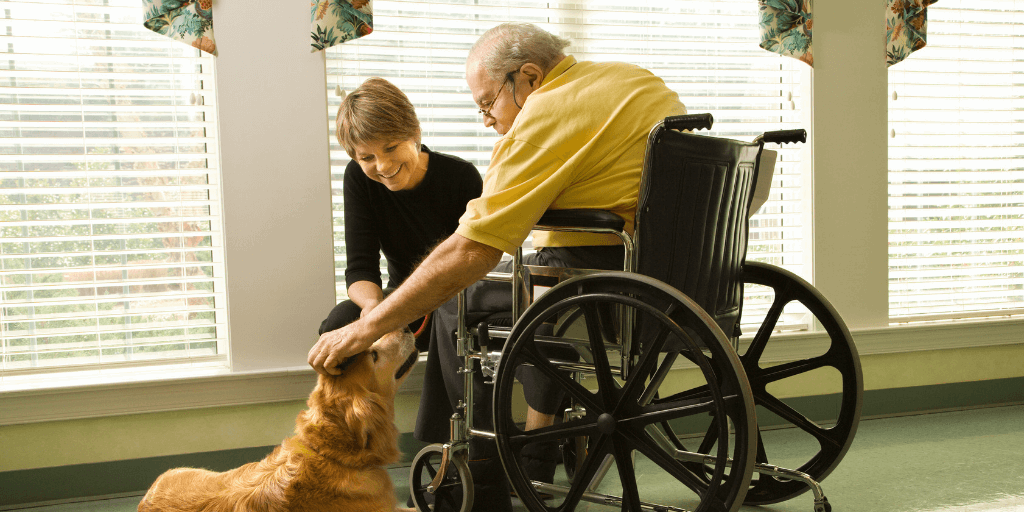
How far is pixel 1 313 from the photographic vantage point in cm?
201

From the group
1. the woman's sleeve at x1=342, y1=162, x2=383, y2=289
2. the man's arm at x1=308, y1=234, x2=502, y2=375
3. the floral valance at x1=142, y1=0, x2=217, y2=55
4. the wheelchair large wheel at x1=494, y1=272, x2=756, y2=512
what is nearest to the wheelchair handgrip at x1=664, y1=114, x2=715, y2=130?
the wheelchair large wheel at x1=494, y1=272, x2=756, y2=512

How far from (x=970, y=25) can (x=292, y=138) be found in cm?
277

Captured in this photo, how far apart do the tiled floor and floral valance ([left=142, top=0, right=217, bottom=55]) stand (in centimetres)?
140

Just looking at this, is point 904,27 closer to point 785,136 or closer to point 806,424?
point 785,136

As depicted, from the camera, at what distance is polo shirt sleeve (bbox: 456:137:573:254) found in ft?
4.15

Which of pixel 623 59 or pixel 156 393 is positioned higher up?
pixel 623 59

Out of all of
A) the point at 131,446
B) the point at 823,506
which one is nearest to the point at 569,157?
the point at 823,506

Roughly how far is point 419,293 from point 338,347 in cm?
19

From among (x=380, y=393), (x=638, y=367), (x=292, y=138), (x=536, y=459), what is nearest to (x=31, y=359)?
(x=292, y=138)

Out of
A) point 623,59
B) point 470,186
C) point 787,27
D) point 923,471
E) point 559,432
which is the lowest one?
point 923,471

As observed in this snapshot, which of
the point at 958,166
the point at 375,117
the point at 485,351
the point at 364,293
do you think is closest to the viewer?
the point at 485,351

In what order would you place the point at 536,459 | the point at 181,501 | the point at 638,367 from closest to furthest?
1. the point at 638,367
2. the point at 181,501
3. the point at 536,459

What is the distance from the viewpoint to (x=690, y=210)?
1.26 metres

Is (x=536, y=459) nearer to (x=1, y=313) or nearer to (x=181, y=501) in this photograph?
(x=181, y=501)
